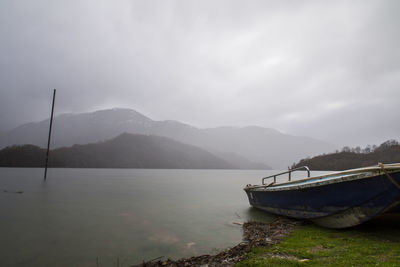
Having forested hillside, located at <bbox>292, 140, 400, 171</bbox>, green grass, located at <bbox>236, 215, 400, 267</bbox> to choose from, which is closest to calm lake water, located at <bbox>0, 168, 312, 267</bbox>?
green grass, located at <bbox>236, 215, 400, 267</bbox>

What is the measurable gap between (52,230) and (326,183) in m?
16.4

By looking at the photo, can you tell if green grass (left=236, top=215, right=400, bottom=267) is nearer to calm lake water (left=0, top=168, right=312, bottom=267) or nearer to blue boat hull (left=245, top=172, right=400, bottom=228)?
blue boat hull (left=245, top=172, right=400, bottom=228)

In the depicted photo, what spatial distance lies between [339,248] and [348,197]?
2.57m

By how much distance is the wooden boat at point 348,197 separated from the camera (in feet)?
25.2

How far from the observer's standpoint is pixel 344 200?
8828mm

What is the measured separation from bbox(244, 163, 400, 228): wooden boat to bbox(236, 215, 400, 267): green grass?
0.72m

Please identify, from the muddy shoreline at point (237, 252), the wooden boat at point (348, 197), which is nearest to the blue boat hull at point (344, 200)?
the wooden boat at point (348, 197)

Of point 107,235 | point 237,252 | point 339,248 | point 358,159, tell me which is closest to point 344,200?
point 339,248

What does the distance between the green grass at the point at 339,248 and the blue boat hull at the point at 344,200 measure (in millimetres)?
656

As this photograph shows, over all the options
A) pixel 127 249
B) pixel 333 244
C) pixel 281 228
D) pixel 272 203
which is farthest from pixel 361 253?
pixel 127 249

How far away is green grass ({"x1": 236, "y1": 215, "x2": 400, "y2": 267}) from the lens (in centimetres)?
591

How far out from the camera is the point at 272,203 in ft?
45.0

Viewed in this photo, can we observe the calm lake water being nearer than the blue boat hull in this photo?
No

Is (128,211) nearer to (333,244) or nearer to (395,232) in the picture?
(333,244)
